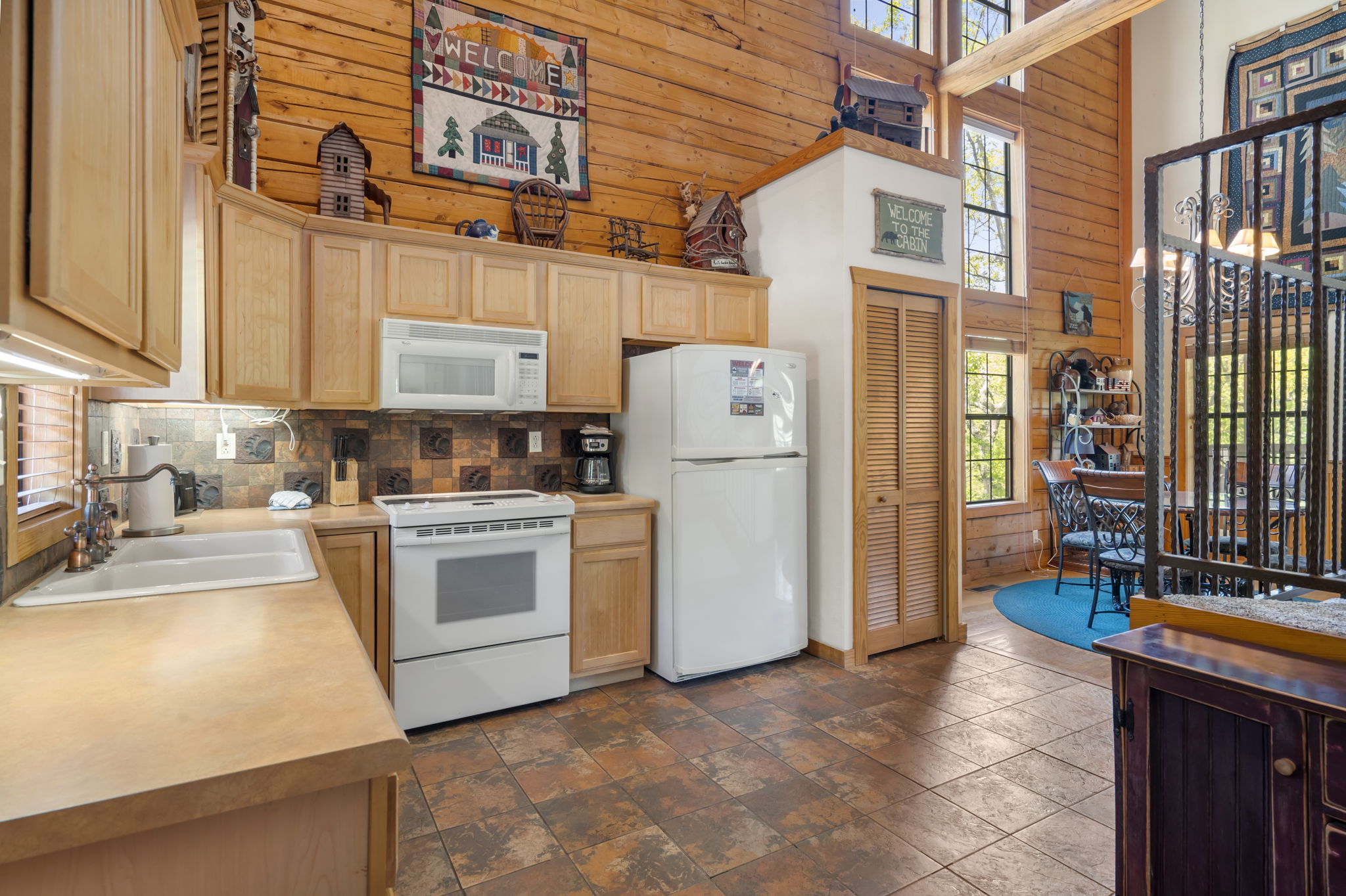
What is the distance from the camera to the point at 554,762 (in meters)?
2.57

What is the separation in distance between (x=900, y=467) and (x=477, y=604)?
2.28 metres

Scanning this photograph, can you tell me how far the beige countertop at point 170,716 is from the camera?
2.30 feet

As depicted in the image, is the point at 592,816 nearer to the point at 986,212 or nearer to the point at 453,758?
the point at 453,758

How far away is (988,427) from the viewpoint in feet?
19.2

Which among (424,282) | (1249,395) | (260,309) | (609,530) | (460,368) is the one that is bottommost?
(609,530)

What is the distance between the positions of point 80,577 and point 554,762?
1.57 metres

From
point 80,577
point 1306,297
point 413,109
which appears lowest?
point 80,577

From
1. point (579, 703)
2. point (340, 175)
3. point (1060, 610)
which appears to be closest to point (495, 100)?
point (340, 175)

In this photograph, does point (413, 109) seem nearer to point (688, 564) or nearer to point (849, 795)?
point (688, 564)

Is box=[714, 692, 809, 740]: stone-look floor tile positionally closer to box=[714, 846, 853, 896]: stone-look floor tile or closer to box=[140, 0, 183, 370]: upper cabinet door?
box=[714, 846, 853, 896]: stone-look floor tile

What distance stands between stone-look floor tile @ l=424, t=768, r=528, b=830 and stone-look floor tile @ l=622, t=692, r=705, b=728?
0.68 m

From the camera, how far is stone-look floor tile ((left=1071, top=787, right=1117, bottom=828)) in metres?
2.18

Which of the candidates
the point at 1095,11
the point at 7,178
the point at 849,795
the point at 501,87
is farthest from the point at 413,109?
the point at 1095,11

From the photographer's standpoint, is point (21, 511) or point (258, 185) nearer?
point (21, 511)
